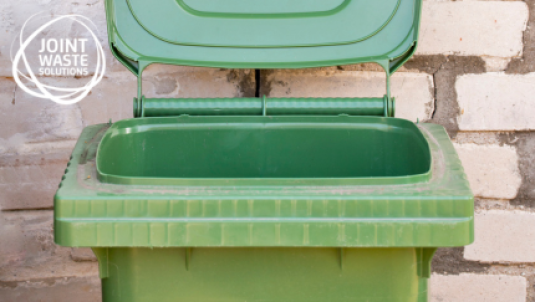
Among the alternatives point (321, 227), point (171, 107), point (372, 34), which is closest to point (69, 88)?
point (171, 107)

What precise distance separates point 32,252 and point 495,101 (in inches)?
66.1

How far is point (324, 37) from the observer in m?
1.41

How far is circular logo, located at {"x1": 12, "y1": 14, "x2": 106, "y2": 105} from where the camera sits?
5.34ft

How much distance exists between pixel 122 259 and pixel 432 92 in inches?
47.1

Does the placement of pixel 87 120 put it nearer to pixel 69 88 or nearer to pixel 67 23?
pixel 69 88

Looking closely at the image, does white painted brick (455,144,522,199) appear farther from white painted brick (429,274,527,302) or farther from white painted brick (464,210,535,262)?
white painted brick (429,274,527,302)

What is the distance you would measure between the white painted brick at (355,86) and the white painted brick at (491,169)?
21 centimetres

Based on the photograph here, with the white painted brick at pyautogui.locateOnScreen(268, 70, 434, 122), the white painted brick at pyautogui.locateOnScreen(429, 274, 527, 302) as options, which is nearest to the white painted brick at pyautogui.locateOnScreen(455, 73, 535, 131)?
the white painted brick at pyautogui.locateOnScreen(268, 70, 434, 122)

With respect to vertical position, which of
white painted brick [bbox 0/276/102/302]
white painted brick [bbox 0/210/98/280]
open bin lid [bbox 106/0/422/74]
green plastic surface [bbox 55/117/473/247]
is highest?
open bin lid [bbox 106/0/422/74]

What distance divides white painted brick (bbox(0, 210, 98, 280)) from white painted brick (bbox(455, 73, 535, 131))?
55.0 inches

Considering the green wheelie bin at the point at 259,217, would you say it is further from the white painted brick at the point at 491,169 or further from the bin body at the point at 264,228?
the white painted brick at the point at 491,169

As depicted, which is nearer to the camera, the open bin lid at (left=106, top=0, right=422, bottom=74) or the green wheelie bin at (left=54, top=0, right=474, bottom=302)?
the green wheelie bin at (left=54, top=0, right=474, bottom=302)

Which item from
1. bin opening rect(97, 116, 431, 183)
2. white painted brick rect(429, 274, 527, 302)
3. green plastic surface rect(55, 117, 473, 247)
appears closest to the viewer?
green plastic surface rect(55, 117, 473, 247)

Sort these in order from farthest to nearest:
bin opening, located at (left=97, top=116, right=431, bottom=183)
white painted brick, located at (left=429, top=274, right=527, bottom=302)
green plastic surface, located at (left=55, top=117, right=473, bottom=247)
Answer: white painted brick, located at (left=429, top=274, right=527, bottom=302) → bin opening, located at (left=97, top=116, right=431, bottom=183) → green plastic surface, located at (left=55, top=117, right=473, bottom=247)
